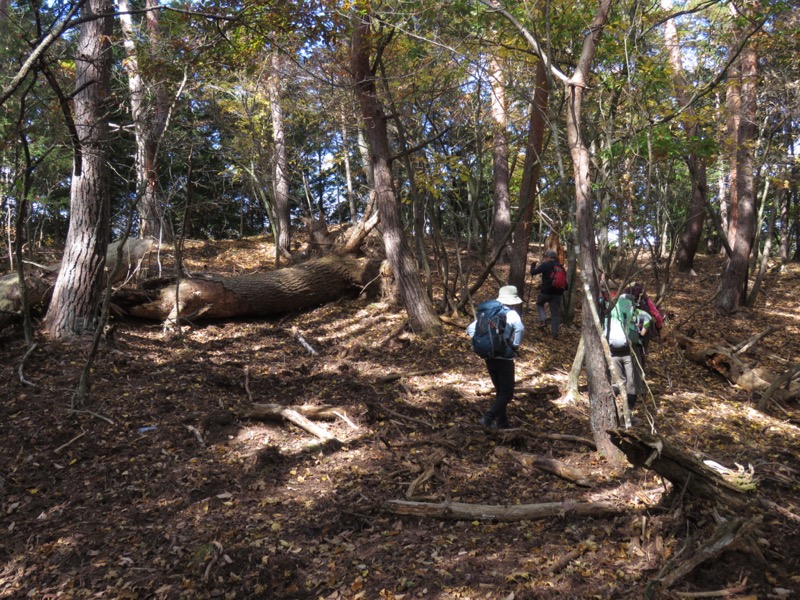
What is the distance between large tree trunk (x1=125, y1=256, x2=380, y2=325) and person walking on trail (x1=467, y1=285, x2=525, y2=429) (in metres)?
5.19

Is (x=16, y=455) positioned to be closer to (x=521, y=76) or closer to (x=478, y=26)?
(x=478, y=26)

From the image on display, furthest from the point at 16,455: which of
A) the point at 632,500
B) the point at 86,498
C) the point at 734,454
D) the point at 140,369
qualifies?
the point at 734,454

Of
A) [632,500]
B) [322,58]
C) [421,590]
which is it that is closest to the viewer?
[421,590]

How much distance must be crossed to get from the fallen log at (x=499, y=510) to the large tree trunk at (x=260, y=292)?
19.1 feet

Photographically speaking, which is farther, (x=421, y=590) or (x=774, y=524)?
(x=774, y=524)

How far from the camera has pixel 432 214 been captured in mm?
9836

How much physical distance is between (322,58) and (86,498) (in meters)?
9.82

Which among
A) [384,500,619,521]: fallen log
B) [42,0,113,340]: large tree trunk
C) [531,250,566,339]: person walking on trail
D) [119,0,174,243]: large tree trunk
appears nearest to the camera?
[384,500,619,521]: fallen log

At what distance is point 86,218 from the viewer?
24.5 feet

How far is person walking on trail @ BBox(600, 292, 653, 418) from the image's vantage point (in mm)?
6086

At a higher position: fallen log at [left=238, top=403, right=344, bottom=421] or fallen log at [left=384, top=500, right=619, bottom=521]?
fallen log at [left=238, top=403, right=344, bottom=421]

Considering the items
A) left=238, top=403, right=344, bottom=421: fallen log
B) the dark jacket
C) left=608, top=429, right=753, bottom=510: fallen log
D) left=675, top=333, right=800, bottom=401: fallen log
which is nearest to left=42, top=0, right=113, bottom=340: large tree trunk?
left=238, top=403, right=344, bottom=421: fallen log

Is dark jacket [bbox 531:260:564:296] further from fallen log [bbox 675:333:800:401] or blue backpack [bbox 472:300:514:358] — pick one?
blue backpack [bbox 472:300:514:358]

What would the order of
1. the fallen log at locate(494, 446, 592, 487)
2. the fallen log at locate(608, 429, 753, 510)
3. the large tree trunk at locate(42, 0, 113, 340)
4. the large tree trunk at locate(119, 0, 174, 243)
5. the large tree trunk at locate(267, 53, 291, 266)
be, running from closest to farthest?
the fallen log at locate(608, 429, 753, 510)
the fallen log at locate(494, 446, 592, 487)
the large tree trunk at locate(42, 0, 113, 340)
the large tree trunk at locate(119, 0, 174, 243)
the large tree trunk at locate(267, 53, 291, 266)
